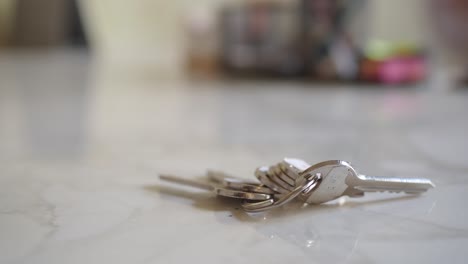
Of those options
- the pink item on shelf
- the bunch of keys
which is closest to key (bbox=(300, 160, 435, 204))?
the bunch of keys

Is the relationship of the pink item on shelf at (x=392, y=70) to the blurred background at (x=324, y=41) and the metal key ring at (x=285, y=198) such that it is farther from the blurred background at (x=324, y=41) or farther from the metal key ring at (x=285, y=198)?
the metal key ring at (x=285, y=198)

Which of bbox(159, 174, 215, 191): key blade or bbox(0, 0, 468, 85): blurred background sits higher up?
bbox(0, 0, 468, 85): blurred background

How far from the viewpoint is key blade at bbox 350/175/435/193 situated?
0.33m

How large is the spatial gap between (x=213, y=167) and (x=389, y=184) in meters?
0.17

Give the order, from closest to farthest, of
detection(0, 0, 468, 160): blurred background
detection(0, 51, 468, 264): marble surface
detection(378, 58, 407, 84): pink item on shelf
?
detection(0, 51, 468, 264): marble surface, detection(0, 0, 468, 160): blurred background, detection(378, 58, 407, 84): pink item on shelf

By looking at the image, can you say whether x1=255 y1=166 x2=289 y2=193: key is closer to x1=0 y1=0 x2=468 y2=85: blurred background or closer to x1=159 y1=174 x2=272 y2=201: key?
x1=159 y1=174 x2=272 y2=201: key

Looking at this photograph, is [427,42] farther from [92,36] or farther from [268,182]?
[92,36]

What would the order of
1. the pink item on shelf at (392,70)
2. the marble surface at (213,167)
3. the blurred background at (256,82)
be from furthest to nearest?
the pink item on shelf at (392,70) → the blurred background at (256,82) → the marble surface at (213,167)

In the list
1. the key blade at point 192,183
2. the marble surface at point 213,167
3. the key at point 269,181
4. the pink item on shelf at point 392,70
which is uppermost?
the pink item on shelf at point 392,70

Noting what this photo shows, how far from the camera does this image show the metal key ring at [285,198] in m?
0.31

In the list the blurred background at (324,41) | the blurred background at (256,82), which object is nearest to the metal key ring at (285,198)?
the blurred background at (256,82)

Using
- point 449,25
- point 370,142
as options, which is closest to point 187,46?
point 449,25

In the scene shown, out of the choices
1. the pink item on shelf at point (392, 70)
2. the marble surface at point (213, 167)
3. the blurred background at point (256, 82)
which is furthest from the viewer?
the pink item on shelf at point (392, 70)

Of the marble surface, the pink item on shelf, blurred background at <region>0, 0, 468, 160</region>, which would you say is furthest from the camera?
the pink item on shelf
